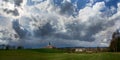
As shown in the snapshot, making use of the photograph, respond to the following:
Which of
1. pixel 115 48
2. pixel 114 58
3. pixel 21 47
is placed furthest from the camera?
pixel 21 47

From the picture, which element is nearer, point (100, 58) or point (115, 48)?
point (100, 58)

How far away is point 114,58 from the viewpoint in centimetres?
7825

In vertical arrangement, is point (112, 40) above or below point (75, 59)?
above

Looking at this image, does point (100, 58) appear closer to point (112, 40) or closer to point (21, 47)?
point (112, 40)

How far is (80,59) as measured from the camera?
78.3 metres

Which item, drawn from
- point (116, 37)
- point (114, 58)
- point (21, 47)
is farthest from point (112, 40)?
point (114, 58)

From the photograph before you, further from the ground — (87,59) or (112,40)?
(112,40)

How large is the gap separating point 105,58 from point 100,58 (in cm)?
135

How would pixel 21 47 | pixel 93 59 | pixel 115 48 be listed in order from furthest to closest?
pixel 21 47, pixel 115 48, pixel 93 59

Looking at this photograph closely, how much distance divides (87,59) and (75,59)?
10.1 feet

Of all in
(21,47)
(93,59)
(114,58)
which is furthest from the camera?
(21,47)

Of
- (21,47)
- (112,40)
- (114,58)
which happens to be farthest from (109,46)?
(114,58)

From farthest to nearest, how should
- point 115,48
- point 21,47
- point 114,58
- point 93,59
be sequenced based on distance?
point 21,47 < point 115,48 < point 114,58 < point 93,59

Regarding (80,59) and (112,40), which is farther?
(112,40)
